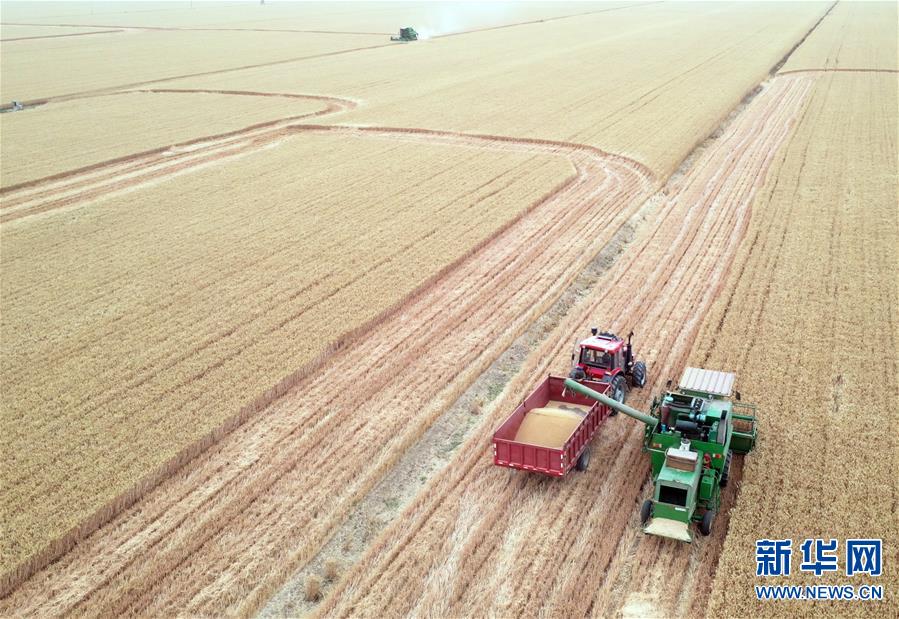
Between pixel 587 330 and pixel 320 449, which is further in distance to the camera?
pixel 587 330

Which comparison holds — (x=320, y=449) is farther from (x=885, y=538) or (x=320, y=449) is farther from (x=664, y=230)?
(x=664, y=230)

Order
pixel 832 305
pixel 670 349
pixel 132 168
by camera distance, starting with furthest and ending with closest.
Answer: pixel 132 168
pixel 832 305
pixel 670 349

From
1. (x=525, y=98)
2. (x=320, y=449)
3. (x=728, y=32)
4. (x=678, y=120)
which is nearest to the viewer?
(x=320, y=449)

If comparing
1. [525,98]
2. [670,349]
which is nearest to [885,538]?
[670,349]

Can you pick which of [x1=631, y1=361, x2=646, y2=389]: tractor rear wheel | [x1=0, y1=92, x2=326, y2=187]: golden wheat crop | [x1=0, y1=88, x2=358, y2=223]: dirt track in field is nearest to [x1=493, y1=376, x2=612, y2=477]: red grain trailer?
[x1=631, y1=361, x2=646, y2=389]: tractor rear wheel

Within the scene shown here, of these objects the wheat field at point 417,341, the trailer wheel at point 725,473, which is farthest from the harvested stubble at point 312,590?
the trailer wheel at point 725,473

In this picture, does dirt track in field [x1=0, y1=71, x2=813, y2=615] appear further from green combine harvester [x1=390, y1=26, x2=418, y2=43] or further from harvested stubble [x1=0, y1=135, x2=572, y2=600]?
green combine harvester [x1=390, y1=26, x2=418, y2=43]

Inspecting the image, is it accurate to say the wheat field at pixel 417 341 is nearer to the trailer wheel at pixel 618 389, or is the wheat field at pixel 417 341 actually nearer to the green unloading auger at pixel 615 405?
the trailer wheel at pixel 618 389
